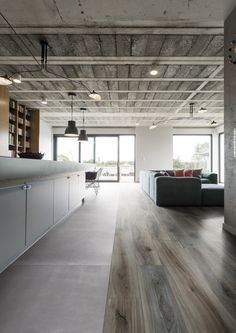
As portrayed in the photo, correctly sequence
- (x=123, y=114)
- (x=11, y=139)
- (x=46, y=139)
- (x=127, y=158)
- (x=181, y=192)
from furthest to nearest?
1. (x=127, y=158)
2. (x=46, y=139)
3. (x=123, y=114)
4. (x=11, y=139)
5. (x=181, y=192)

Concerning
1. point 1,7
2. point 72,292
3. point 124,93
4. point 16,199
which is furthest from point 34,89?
point 72,292

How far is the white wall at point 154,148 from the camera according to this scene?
1183 cm

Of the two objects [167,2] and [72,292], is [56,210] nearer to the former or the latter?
[72,292]

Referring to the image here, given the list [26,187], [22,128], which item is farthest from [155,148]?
[26,187]

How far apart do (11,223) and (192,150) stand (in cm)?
1159

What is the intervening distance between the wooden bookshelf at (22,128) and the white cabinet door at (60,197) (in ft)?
14.3

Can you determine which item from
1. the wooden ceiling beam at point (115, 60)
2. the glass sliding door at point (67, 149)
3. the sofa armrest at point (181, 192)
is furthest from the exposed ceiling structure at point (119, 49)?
the glass sliding door at point (67, 149)

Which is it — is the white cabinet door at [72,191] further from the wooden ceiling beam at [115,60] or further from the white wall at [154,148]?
the white wall at [154,148]

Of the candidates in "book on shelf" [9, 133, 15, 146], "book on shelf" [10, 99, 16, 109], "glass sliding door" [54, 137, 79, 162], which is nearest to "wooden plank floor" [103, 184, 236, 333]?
"book on shelf" [9, 133, 15, 146]

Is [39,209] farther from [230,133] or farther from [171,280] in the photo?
[230,133]

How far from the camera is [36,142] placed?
854 cm

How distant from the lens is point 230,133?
3.05 metres

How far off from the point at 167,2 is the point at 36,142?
6.89 m

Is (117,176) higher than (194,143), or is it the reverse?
(194,143)
